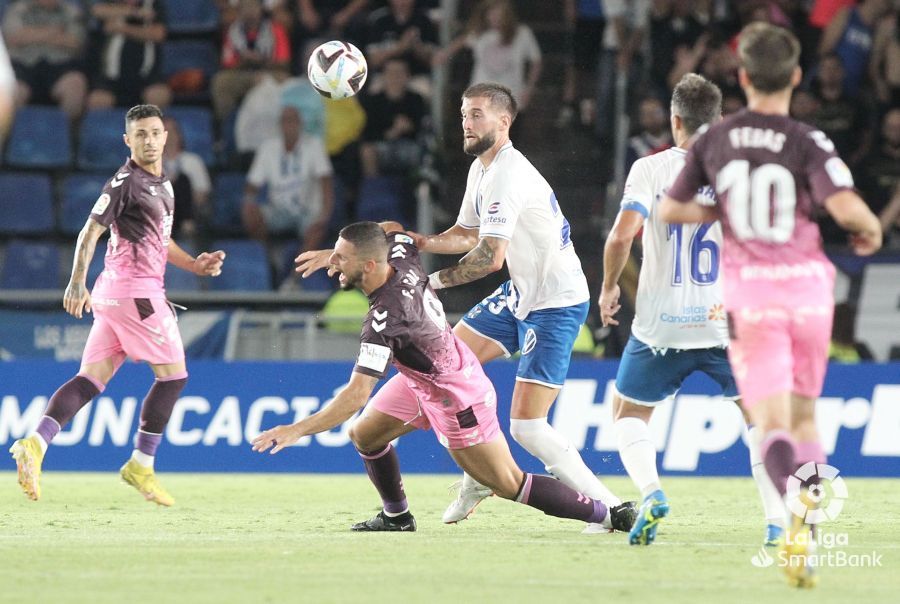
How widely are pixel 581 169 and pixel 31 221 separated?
5286 millimetres

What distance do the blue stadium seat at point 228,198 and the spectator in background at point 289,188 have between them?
362mm

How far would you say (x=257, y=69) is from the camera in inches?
586

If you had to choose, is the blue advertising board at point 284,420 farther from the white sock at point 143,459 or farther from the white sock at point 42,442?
the white sock at point 42,442

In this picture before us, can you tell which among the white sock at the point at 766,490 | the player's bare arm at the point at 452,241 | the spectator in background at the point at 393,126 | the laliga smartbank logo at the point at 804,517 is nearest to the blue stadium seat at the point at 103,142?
the spectator in background at the point at 393,126

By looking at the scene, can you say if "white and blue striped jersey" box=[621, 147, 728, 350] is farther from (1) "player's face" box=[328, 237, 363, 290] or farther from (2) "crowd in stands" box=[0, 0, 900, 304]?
(2) "crowd in stands" box=[0, 0, 900, 304]

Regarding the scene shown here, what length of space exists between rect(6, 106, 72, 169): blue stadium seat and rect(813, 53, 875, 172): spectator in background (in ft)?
24.1

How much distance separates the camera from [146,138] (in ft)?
28.8

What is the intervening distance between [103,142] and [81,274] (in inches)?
255

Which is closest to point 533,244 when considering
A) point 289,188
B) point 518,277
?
point 518,277

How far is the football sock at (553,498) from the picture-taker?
694cm

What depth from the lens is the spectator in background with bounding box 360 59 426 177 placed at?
47.5 feet

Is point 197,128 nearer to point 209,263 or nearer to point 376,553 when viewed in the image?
point 209,263

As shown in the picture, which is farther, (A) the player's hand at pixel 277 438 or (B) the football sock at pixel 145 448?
(B) the football sock at pixel 145 448

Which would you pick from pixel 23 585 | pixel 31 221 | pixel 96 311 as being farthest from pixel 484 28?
pixel 23 585
